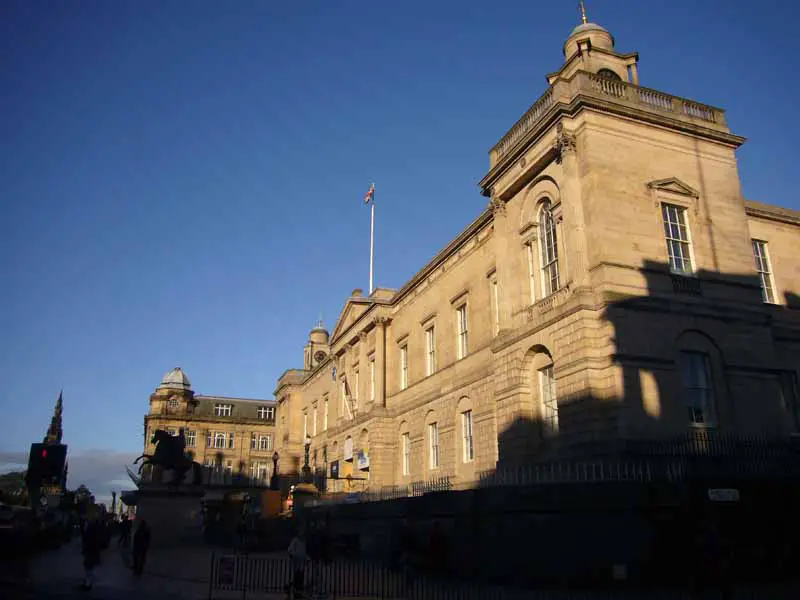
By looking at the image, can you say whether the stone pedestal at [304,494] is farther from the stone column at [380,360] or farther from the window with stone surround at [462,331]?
the window with stone surround at [462,331]

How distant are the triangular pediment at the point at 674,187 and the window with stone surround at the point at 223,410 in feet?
245

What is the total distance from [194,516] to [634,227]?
23.3m

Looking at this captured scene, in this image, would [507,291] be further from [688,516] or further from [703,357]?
[688,516]

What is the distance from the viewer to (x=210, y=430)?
82.8 metres

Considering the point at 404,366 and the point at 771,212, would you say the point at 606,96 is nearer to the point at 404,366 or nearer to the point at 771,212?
the point at 771,212

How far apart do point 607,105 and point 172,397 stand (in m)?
72.2

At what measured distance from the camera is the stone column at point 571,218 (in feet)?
71.5

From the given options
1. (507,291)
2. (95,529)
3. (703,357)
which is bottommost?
(95,529)

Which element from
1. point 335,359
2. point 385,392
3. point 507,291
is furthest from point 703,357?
point 335,359

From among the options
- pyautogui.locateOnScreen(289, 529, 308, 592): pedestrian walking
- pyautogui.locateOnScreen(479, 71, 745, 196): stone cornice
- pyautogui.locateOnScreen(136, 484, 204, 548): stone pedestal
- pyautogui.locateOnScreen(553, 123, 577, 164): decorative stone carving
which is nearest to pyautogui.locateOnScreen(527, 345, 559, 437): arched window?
pyautogui.locateOnScreen(553, 123, 577, 164): decorative stone carving

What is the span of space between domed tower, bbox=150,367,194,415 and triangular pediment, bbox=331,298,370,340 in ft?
132

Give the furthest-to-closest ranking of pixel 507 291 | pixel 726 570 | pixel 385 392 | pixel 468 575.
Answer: pixel 385 392
pixel 507 291
pixel 468 575
pixel 726 570

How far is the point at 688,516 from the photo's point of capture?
52.4 feet

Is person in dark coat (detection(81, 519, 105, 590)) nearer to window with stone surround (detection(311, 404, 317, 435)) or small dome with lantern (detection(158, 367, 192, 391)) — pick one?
window with stone surround (detection(311, 404, 317, 435))
